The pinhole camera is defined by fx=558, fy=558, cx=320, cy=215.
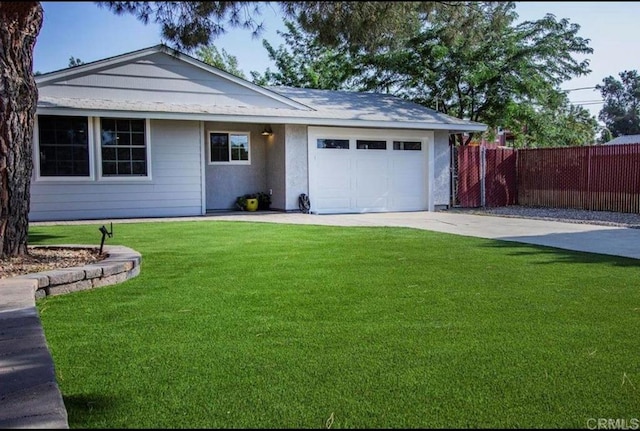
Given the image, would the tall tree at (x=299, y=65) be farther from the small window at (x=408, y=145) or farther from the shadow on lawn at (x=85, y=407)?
the shadow on lawn at (x=85, y=407)

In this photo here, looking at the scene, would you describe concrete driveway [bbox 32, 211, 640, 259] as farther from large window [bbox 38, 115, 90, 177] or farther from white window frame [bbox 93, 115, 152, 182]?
large window [bbox 38, 115, 90, 177]

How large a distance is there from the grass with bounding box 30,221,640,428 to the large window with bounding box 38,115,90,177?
7.29 m

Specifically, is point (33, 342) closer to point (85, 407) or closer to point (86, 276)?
point (85, 407)

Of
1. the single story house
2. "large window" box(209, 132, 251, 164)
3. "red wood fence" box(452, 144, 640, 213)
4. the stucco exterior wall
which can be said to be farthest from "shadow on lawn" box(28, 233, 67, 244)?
"red wood fence" box(452, 144, 640, 213)

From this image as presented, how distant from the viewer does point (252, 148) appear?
16.5 metres

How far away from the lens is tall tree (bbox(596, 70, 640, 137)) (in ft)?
57.4

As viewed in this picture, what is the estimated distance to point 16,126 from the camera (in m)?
6.25

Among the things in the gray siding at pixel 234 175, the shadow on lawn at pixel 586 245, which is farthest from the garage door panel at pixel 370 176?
the shadow on lawn at pixel 586 245

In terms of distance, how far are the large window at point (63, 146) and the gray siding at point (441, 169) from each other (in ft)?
32.9

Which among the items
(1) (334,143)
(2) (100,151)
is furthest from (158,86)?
(1) (334,143)

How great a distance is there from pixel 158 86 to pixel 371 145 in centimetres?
622

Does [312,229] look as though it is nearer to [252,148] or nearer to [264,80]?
[252,148]

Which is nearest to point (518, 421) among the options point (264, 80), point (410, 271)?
point (410, 271)

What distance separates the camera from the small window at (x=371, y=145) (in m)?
16.4
